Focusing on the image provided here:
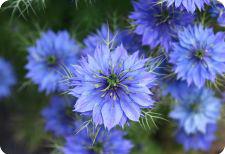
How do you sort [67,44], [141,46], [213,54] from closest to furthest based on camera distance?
[213,54], [141,46], [67,44]

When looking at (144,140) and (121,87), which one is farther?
(144,140)

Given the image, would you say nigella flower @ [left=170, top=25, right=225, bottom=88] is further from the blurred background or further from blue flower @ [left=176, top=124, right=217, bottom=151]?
blue flower @ [left=176, top=124, right=217, bottom=151]

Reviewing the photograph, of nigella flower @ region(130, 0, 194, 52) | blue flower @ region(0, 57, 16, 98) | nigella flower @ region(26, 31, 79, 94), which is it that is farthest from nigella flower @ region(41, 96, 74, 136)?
nigella flower @ region(130, 0, 194, 52)

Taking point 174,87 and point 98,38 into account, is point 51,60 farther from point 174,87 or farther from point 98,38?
point 174,87

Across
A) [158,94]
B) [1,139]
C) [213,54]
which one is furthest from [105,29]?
[1,139]

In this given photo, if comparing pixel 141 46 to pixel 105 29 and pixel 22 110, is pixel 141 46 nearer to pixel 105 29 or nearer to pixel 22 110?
pixel 105 29

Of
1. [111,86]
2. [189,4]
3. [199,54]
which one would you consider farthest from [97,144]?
[189,4]

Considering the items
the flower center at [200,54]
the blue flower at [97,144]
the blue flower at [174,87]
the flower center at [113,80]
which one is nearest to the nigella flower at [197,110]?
A: the blue flower at [174,87]

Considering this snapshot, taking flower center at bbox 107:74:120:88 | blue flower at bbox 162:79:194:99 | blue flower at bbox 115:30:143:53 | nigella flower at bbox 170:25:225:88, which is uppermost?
flower center at bbox 107:74:120:88

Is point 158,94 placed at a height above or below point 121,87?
below
